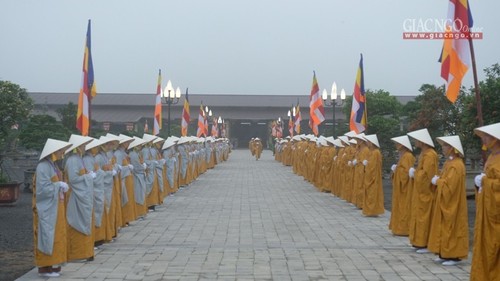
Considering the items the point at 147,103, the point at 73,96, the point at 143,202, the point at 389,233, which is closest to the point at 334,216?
the point at 389,233

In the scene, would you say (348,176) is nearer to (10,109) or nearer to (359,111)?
(359,111)

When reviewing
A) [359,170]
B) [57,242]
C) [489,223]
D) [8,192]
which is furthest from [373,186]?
[8,192]

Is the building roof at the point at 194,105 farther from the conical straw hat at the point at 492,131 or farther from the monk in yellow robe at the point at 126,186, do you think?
the conical straw hat at the point at 492,131

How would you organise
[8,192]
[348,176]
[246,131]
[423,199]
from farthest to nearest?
[246,131], [348,176], [8,192], [423,199]

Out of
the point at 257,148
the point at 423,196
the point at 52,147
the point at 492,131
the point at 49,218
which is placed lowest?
the point at 49,218

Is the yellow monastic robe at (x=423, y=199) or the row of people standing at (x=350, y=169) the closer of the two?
the yellow monastic robe at (x=423, y=199)

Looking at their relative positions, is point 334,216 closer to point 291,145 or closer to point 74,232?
point 74,232

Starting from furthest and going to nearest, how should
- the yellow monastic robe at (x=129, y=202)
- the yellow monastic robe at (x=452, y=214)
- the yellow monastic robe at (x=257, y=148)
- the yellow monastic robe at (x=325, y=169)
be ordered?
the yellow monastic robe at (x=257, y=148)
the yellow monastic robe at (x=325, y=169)
the yellow monastic robe at (x=129, y=202)
the yellow monastic robe at (x=452, y=214)

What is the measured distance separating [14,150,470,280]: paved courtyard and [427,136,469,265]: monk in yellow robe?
0.21m

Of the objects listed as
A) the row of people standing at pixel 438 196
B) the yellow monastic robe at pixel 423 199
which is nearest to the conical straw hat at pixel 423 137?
the row of people standing at pixel 438 196

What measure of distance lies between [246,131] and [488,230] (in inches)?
2650

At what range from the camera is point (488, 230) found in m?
6.47

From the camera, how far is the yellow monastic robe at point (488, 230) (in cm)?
636

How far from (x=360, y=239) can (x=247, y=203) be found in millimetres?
5992
